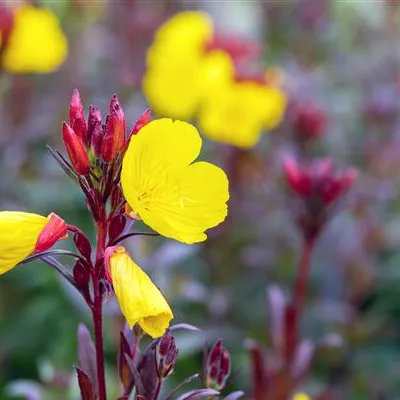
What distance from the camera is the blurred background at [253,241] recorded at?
1.96 m

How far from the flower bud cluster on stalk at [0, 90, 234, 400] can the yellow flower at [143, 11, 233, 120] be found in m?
1.61

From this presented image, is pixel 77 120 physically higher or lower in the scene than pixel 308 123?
higher

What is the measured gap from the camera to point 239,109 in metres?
2.38

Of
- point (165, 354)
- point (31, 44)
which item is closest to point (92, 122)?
point (165, 354)

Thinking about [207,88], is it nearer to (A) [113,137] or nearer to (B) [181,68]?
(B) [181,68]

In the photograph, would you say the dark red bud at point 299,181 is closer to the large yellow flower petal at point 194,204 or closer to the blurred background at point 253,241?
the blurred background at point 253,241

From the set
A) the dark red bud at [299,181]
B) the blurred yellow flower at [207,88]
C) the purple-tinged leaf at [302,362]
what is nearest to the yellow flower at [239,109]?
the blurred yellow flower at [207,88]

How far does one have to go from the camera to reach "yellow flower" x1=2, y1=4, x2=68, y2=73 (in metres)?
2.06

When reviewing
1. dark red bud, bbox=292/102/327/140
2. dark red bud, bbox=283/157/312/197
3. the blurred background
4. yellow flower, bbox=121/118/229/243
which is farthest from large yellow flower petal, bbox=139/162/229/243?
dark red bud, bbox=292/102/327/140

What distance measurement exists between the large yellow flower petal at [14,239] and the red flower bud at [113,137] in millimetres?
99

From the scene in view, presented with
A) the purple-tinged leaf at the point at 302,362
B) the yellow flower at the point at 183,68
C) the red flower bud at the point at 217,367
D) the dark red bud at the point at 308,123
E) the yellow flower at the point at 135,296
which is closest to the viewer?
the yellow flower at the point at 135,296

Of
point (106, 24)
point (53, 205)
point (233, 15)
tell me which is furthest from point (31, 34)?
point (233, 15)

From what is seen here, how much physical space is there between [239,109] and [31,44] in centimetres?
63

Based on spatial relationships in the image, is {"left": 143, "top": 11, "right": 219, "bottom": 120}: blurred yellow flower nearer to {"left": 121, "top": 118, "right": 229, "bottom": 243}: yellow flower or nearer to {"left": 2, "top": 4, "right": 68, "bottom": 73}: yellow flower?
{"left": 2, "top": 4, "right": 68, "bottom": 73}: yellow flower
